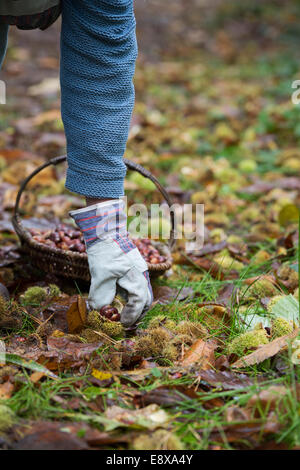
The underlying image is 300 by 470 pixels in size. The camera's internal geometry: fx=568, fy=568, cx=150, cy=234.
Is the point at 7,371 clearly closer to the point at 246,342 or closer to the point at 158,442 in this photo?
the point at 158,442

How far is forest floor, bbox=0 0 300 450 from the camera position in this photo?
3.45ft

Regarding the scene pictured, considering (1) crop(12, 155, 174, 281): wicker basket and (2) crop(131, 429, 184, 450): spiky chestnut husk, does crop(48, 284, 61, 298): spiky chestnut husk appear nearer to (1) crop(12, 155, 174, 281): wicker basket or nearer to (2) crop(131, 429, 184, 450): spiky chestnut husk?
(1) crop(12, 155, 174, 281): wicker basket

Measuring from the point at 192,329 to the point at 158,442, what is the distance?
45 centimetres

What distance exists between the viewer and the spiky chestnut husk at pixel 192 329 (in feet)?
4.65

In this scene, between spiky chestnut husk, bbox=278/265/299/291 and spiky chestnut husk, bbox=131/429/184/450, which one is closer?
spiky chestnut husk, bbox=131/429/184/450

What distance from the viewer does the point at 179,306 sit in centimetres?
161

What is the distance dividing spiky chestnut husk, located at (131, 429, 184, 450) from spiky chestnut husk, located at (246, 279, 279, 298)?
76 cm

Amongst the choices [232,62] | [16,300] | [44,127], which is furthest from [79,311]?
[232,62]

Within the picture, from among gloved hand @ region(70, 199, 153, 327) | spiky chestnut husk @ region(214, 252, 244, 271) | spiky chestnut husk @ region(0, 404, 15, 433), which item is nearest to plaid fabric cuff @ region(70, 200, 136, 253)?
gloved hand @ region(70, 199, 153, 327)

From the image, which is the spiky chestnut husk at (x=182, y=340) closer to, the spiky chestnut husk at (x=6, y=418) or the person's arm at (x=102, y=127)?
the person's arm at (x=102, y=127)

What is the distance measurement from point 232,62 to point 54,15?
4.58 metres

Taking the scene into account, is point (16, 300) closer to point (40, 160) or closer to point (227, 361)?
point (227, 361)

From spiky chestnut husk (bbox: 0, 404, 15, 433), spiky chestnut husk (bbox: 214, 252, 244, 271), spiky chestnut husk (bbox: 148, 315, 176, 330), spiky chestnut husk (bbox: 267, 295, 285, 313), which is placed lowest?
spiky chestnut husk (bbox: 214, 252, 244, 271)

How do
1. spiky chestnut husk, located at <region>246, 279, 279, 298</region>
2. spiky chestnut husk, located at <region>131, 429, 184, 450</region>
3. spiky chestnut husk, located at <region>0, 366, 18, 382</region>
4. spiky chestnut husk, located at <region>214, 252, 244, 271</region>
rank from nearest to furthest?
1. spiky chestnut husk, located at <region>131, 429, 184, 450</region>
2. spiky chestnut husk, located at <region>0, 366, 18, 382</region>
3. spiky chestnut husk, located at <region>246, 279, 279, 298</region>
4. spiky chestnut husk, located at <region>214, 252, 244, 271</region>
